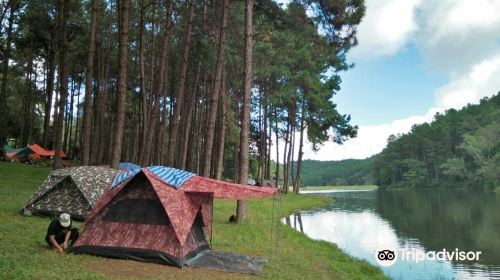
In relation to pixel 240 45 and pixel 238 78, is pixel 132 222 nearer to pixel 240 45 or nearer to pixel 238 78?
pixel 240 45

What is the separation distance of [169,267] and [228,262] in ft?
4.79

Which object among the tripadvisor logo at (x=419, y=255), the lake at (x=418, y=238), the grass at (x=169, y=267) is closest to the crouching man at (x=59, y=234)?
the grass at (x=169, y=267)

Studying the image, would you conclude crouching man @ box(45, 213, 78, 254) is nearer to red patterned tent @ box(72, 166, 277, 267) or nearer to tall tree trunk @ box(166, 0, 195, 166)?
red patterned tent @ box(72, 166, 277, 267)

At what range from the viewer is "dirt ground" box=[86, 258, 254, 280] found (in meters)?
9.10

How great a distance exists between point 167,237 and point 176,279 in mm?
1606

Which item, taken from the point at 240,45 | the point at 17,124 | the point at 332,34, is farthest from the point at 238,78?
the point at 17,124

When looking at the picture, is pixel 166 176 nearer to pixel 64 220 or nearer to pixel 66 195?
pixel 64 220

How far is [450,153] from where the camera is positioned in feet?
351

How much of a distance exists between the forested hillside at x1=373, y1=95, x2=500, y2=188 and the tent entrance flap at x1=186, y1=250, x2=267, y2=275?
2955 inches

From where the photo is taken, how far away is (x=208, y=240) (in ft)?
43.7

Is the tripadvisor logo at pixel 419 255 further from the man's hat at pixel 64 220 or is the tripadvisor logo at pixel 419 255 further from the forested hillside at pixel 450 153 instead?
the forested hillside at pixel 450 153

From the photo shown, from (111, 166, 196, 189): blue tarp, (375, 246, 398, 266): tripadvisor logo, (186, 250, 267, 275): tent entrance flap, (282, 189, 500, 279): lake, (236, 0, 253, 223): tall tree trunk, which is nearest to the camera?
(186, 250, 267, 275): tent entrance flap

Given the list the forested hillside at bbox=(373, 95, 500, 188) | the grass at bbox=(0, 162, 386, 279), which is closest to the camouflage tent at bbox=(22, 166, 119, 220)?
the grass at bbox=(0, 162, 386, 279)

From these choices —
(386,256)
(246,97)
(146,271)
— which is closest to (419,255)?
(386,256)
